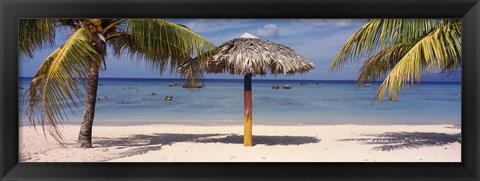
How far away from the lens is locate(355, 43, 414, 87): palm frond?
475 centimetres

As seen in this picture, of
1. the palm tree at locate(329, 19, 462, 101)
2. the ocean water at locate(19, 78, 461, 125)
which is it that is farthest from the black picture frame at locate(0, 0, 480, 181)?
the ocean water at locate(19, 78, 461, 125)

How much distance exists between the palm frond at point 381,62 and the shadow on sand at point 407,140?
2.63 ft

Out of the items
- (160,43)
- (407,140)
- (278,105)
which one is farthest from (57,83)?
(278,105)

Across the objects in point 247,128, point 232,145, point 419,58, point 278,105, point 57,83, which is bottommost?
point 232,145

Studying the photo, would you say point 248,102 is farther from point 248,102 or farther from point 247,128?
point 247,128

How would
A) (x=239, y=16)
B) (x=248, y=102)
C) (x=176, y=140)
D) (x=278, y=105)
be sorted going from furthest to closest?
(x=278, y=105)
(x=176, y=140)
(x=248, y=102)
(x=239, y=16)

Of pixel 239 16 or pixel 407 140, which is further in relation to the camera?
pixel 407 140

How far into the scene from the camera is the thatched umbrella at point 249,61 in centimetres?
477

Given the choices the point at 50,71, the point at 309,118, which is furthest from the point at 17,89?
the point at 309,118

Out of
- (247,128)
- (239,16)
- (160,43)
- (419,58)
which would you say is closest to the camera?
(239,16)

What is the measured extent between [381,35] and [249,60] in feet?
4.22

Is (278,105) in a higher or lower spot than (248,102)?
lower

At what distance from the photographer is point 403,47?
4.77 metres

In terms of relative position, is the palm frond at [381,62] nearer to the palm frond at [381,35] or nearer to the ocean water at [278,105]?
the palm frond at [381,35]
